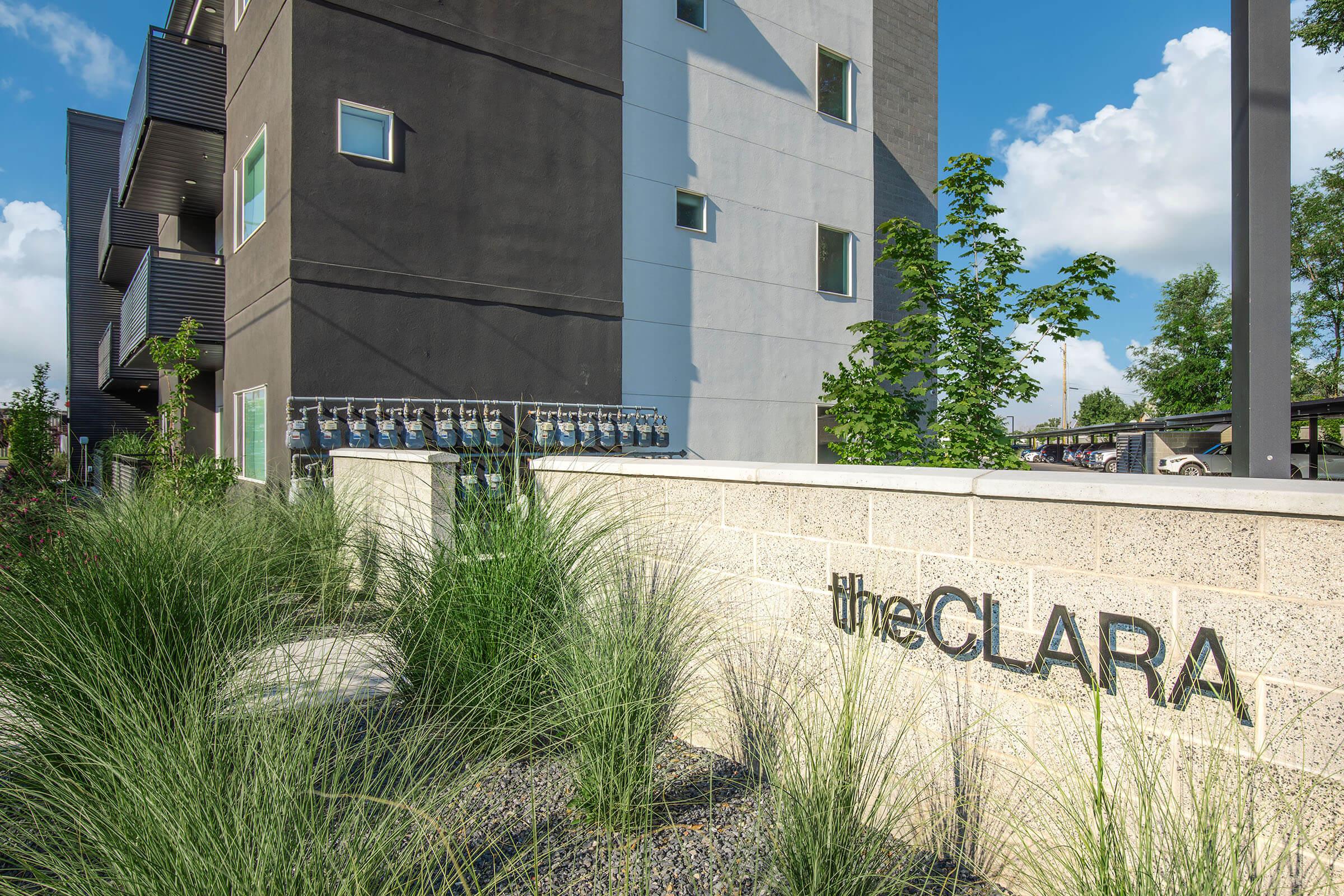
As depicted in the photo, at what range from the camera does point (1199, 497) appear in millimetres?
2219

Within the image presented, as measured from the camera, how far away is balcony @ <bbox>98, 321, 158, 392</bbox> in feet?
57.7

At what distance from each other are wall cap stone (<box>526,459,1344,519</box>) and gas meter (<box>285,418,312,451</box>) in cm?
571

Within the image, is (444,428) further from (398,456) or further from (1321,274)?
(1321,274)

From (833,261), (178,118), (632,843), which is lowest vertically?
(632,843)

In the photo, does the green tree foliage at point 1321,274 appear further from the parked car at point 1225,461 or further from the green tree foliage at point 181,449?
the green tree foliage at point 181,449

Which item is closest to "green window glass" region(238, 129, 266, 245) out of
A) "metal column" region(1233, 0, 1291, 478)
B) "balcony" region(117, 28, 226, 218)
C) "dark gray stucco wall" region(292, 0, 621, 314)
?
"dark gray stucco wall" region(292, 0, 621, 314)

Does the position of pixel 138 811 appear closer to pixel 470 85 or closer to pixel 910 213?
pixel 470 85

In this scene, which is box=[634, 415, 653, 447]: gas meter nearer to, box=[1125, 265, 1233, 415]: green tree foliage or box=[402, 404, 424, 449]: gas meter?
box=[402, 404, 424, 449]: gas meter

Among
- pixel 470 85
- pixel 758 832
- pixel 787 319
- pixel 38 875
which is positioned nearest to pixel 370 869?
pixel 38 875

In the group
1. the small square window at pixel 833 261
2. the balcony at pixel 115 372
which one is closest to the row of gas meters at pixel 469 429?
the small square window at pixel 833 261

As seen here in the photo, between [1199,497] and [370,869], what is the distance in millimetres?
2523

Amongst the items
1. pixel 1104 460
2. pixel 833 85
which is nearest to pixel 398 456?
pixel 833 85

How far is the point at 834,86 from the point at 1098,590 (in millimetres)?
14573

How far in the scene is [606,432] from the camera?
1062 cm
